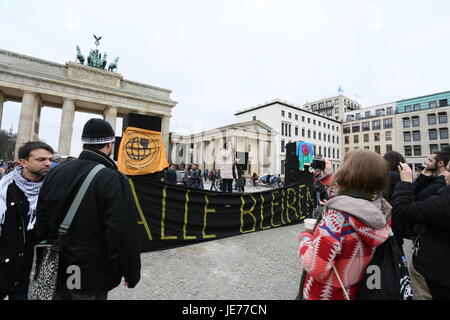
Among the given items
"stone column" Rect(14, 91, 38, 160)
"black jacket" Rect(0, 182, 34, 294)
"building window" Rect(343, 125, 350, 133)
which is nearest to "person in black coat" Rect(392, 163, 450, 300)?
"black jacket" Rect(0, 182, 34, 294)

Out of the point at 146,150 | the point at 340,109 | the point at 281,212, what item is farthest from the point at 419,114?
the point at 146,150

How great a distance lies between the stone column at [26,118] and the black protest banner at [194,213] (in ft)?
100

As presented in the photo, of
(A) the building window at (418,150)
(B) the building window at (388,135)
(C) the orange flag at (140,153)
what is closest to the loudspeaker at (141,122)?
(C) the orange flag at (140,153)

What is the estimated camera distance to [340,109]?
64875 millimetres

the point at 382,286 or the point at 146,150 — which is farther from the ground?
the point at 146,150

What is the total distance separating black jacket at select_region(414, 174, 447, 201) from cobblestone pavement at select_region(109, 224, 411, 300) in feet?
6.53

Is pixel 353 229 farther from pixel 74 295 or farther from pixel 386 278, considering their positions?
pixel 74 295

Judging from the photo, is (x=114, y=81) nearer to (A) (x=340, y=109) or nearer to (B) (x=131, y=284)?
(B) (x=131, y=284)

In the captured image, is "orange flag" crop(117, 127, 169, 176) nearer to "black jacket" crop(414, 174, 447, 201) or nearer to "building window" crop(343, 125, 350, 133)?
"black jacket" crop(414, 174, 447, 201)

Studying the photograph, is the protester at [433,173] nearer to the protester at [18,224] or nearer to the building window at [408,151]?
the protester at [18,224]

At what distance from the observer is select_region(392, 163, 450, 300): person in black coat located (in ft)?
5.24

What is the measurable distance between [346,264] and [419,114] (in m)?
65.6

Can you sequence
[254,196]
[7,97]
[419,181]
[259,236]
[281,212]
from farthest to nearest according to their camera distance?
[7,97], [281,212], [254,196], [259,236], [419,181]

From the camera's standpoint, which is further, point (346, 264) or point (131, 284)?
point (131, 284)
